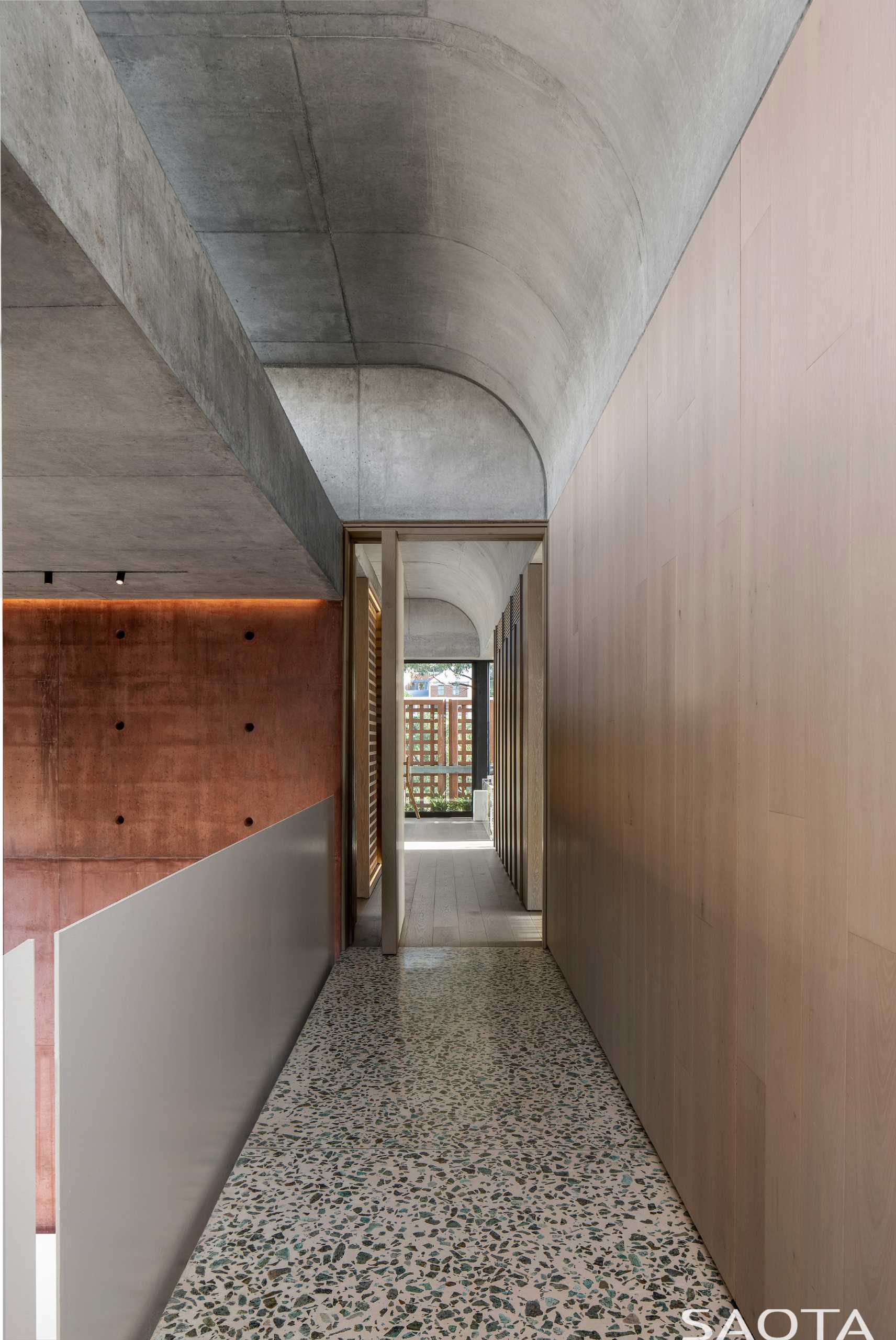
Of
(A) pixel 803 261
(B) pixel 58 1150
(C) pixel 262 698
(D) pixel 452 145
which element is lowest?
(B) pixel 58 1150

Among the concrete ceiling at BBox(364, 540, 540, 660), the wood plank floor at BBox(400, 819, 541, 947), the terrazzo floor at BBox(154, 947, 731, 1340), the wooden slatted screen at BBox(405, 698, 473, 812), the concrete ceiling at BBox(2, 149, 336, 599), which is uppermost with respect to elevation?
the concrete ceiling at BBox(364, 540, 540, 660)

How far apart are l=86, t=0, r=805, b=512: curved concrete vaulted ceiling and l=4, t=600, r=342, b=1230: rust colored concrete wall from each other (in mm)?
2006

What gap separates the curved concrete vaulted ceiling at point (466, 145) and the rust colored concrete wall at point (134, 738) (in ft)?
6.58

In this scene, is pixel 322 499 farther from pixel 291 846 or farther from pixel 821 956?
pixel 821 956

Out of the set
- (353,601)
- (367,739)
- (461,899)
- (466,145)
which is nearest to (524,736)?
(367,739)

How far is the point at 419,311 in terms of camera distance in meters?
4.78

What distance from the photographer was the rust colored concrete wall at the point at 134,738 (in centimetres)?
548

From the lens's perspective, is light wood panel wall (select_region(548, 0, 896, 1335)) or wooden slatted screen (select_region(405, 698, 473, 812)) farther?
wooden slatted screen (select_region(405, 698, 473, 812))

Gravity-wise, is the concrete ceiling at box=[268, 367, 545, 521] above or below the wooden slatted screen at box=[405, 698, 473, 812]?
above

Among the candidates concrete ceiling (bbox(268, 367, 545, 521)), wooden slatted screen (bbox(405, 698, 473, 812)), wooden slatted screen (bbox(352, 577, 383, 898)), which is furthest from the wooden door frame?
wooden slatted screen (bbox(405, 698, 473, 812))

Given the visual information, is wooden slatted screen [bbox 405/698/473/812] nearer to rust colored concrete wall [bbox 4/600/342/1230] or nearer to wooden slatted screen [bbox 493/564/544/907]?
wooden slatted screen [bbox 493/564/544/907]

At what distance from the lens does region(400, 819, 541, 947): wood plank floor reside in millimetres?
5621

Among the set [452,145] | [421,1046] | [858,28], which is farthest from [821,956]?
[452,145]

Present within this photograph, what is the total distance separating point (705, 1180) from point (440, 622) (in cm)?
1173
